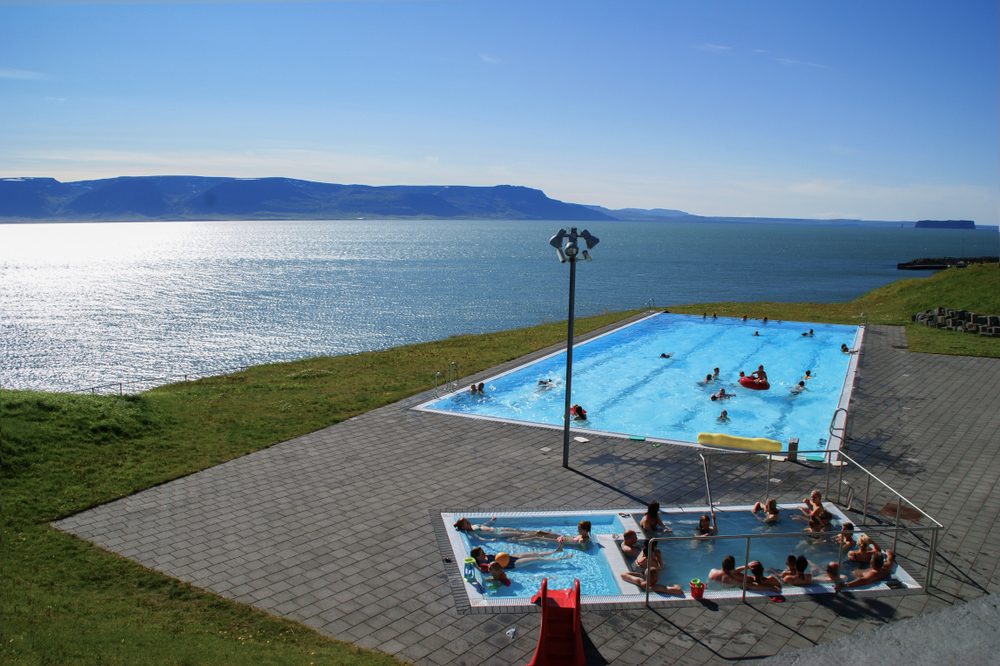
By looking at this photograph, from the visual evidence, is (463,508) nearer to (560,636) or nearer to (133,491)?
(560,636)

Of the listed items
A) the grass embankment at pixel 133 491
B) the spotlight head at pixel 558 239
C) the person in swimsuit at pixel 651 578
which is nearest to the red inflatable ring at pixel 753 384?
the grass embankment at pixel 133 491

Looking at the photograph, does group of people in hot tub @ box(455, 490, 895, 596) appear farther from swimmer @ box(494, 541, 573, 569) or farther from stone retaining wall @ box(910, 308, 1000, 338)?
stone retaining wall @ box(910, 308, 1000, 338)

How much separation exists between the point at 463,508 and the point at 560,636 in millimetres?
4507

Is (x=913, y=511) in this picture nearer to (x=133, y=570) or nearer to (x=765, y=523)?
(x=765, y=523)

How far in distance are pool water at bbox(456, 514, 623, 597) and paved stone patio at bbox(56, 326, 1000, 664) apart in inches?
24.8

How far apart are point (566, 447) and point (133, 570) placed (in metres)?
8.62

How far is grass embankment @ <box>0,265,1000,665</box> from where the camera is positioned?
7.13 metres

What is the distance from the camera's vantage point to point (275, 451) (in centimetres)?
1473

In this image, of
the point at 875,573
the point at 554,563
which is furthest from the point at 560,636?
the point at 875,573

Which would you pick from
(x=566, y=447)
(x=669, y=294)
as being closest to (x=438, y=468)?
(x=566, y=447)

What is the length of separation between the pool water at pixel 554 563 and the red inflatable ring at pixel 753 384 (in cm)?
1472

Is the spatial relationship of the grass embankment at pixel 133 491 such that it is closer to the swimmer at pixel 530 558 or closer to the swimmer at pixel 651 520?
the swimmer at pixel 530 558

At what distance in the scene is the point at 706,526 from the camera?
10578mm

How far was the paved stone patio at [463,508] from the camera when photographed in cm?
798
